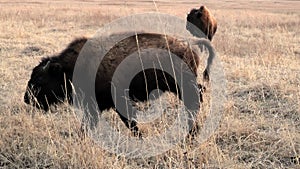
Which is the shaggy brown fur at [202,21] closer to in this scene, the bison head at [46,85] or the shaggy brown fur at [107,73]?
the shaggy brown fur at [107,73]

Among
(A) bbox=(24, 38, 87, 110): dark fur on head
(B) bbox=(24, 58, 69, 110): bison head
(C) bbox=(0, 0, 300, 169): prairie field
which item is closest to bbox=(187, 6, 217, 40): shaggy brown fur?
(C) bbox=(0, 0, 300, 169): prairie field

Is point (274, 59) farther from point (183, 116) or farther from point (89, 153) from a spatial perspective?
point (89, 153)

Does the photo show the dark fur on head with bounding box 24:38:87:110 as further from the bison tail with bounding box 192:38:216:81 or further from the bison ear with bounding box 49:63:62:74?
the bison tail with bounding box 192:38:216:81

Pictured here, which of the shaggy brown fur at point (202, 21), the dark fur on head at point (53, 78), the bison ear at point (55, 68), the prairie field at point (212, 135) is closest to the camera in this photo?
the prairie field at point (212, 135)

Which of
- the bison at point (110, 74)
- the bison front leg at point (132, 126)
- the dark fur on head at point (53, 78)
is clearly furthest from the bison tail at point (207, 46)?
the dark fur on head at point (53, 78)

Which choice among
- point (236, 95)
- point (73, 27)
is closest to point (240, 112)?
point (236, 95)

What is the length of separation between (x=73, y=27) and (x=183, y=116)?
1390cm

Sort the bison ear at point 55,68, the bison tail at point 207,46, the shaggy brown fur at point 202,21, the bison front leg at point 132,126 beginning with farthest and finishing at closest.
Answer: the shaggy brown fur at point 202,21, the bison tail at point 207,46, the bison ear at point 55,68, the bison front leg at point 132,126

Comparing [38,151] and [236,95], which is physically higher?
[38,151]

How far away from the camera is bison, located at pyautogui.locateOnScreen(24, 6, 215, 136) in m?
5.00

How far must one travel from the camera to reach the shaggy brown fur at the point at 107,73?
5012 mm

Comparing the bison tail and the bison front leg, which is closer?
the bison front leg

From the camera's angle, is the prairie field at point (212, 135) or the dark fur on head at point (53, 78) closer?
the prairie field at point (212, 135)

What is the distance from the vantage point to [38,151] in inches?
169
